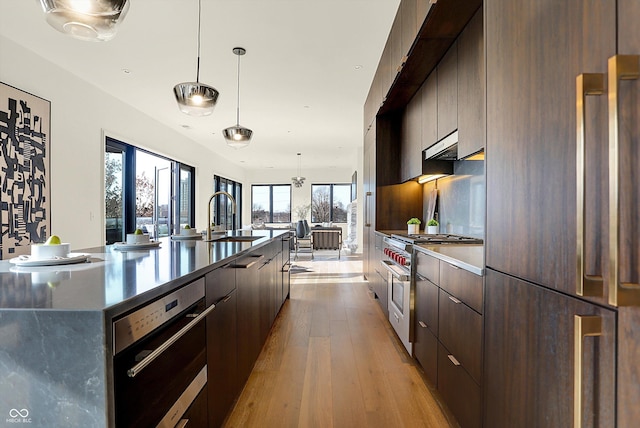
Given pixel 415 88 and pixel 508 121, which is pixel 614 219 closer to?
pixel 508 121

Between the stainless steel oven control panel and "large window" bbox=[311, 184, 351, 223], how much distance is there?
11.4 metres

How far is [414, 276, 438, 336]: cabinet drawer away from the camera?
6.54 ft

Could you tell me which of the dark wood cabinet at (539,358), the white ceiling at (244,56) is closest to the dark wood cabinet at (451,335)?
the dark wood cabinet at (539,358)

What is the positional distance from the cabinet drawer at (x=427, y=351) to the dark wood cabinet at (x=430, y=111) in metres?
1.55

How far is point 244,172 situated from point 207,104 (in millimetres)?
10467

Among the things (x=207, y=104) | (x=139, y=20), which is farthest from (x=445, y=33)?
(x=139, y=20)

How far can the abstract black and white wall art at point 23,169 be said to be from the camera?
331 cm

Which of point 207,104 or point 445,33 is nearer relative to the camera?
point 445,33

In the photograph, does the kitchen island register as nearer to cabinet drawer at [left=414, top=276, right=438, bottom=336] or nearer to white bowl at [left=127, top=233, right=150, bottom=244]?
white bowl at [left=127, top=233, right=150, bottom=244]

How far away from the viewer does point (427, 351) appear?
2.13m

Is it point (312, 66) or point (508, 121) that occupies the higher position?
point (312, 66)

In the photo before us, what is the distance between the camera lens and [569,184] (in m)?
0.85

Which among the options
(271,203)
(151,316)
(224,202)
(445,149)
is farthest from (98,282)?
(271,203)

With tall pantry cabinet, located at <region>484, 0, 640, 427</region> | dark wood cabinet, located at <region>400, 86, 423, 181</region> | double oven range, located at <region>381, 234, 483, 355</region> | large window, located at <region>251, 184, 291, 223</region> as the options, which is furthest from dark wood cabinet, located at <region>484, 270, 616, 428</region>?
large window, located at <region>251, 184, 291, 223</region>
